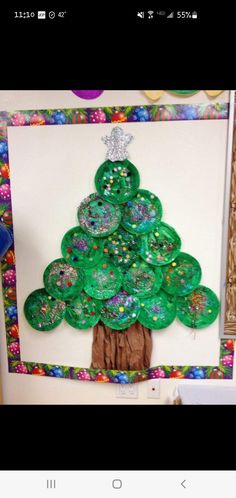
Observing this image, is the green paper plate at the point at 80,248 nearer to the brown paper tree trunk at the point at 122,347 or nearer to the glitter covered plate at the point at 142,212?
the glitter covered plate at the point at 142,212

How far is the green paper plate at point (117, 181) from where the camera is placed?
960 millimetres

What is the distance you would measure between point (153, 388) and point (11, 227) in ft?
2.72

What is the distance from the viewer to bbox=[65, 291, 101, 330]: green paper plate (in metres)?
1.05

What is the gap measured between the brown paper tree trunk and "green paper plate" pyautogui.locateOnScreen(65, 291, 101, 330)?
4cm

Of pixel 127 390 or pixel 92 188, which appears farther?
pixel 127 390

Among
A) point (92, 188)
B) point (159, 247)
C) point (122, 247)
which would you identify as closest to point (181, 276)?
point (159, 247)

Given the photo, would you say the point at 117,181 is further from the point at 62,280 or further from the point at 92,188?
the point at 62,280

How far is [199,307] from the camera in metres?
1.02

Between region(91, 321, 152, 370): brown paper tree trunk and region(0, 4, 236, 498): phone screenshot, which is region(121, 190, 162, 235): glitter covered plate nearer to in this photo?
region(0, 4, 236, 498): phone screenshot

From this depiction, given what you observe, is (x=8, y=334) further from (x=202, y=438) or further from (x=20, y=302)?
(x=202, y=438)

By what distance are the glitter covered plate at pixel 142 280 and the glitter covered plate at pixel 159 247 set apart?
31mm
